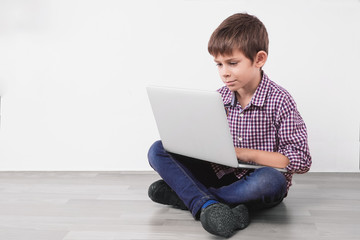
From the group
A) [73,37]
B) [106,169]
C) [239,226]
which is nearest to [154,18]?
[73,37]

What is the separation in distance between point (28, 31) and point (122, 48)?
0.45m

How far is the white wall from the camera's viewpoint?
6.28 feet

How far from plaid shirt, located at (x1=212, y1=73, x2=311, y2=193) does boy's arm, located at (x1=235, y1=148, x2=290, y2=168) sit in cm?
2

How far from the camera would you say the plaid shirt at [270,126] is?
4.33 ft

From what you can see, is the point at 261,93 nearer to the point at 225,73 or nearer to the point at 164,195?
the point at 225,73

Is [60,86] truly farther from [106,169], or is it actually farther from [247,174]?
[247,174]

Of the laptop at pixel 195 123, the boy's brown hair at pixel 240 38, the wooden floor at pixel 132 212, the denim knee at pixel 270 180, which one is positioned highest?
the boy's brown hair at pixel 240 38

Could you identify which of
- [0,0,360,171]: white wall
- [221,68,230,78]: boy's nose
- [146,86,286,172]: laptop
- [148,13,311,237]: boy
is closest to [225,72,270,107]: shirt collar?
[148,13,311,237]: boy

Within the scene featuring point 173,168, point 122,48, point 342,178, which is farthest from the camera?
point 122,48

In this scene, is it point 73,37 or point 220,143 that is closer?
point 220,143

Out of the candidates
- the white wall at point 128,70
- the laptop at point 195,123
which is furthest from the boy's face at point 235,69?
the white wall at point 128,70

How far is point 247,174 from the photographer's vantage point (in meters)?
1.43

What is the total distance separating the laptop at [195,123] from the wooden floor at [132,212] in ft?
0.64

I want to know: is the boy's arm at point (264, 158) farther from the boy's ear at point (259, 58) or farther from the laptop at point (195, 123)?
the boy's ear at point (259, 58)
